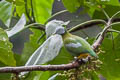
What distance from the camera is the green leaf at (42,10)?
3.12 ft

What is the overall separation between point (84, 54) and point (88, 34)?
45cm

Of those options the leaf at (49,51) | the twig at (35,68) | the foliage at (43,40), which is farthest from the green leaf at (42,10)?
the twig at (35,68)

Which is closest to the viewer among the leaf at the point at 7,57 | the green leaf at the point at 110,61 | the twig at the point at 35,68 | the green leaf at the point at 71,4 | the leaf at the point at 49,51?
the twig at the point at 35,68

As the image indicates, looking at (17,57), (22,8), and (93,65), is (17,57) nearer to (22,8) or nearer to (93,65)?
(22,8)

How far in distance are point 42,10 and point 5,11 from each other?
14 cm

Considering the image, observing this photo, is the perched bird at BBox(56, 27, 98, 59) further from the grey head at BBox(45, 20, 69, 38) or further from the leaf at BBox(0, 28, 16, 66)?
the leaf at BBox(0, 28, 16, 66)

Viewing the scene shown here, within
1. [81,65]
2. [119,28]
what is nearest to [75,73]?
[81,65]

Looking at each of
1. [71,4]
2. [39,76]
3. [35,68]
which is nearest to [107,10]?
[71,4]

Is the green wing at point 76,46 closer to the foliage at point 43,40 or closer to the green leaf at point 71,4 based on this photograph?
the foliage at point 43,40

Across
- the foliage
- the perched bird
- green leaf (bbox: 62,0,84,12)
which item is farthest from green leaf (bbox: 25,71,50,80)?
green leaf (bbox: 62,0,84,12)

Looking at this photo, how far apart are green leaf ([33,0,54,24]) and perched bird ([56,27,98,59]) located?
40 cm

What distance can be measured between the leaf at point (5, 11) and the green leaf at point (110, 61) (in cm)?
27

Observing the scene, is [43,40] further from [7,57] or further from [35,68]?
[35,68]

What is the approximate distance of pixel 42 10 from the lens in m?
0.96
